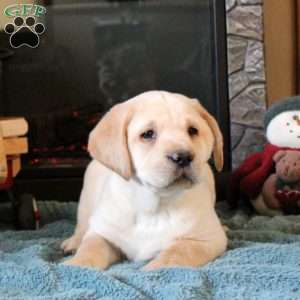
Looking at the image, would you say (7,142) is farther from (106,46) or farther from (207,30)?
(207,30)

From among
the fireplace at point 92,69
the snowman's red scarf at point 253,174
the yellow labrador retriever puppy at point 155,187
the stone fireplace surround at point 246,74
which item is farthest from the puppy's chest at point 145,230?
the stone fireplace surround at point 246,74

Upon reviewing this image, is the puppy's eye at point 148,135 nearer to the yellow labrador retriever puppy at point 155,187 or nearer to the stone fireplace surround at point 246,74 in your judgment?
the yellow labrador retriever puppy at point 155,187

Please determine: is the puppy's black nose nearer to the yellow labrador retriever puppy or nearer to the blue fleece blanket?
the yellow labrador retriever puppy

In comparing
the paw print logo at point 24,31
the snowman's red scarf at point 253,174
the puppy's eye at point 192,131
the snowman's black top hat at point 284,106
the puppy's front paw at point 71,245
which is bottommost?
the puppy's front paw at point 71,245

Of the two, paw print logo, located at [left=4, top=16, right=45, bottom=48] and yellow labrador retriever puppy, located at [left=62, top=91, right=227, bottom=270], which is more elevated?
paw print logo, located at [left=4, top=16, right=45, bottom=48]

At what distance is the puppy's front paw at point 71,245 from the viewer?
4.74 feet

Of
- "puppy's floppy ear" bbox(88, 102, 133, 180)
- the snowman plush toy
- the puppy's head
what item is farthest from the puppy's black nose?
the snowman plush toy

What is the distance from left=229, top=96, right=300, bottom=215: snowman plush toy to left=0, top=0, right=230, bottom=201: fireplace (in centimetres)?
20

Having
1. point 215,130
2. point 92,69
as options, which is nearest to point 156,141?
point 215,130

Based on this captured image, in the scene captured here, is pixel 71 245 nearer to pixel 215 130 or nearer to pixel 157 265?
pixel 157 265

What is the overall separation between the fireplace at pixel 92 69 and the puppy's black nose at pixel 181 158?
36.2 inches

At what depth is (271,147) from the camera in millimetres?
1854

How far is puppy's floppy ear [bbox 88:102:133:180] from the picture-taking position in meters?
1.22

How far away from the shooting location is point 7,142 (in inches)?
63.6
